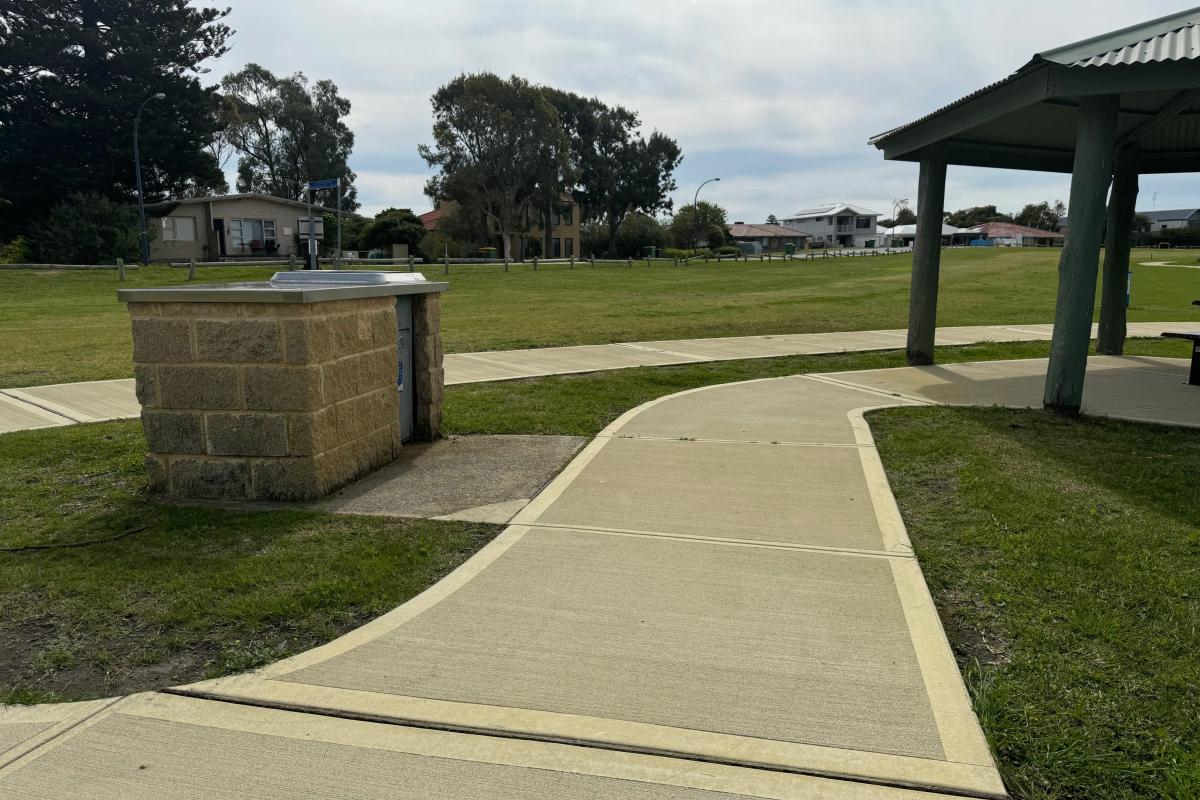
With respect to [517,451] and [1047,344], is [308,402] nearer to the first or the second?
[517,451]

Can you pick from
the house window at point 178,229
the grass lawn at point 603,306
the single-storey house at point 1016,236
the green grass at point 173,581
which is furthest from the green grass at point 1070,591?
the single-storey house at point 1016,236

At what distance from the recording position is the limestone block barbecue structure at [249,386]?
5.43 meters

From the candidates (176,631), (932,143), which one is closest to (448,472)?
(176,631)

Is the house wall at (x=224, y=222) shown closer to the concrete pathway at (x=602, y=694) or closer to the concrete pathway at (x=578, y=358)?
the concrete pathway at (x=578, y=358)

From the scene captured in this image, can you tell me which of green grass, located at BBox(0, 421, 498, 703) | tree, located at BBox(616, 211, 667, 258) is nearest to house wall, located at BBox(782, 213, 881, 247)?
tree, located at BBox(616, 211, 667, 258)

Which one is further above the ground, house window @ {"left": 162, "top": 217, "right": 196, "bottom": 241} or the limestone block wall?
house window @ {"left": 162, "top": 217, "right": 196, "bottom": 241}

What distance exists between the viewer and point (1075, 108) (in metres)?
9.85

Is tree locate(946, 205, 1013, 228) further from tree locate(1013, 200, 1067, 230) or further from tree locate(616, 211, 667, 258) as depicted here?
tree locate(616, 211, 667, 258)

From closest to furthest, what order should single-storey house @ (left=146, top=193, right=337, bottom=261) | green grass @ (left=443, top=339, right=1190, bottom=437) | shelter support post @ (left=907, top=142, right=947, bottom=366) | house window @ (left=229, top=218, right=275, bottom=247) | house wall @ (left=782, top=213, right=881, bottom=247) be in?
green grass @ (left=443, top=339, right=1190, bottom=437), shelter support post @ (left=907, top=142, right=947, bottom=366), single-storey house @ (left=146, top=193, right=337, bottom=261), house window @ (left=229, top=218, right=275, bottom=247), house wall @ (left=782, top=213, right=881, bottom=247)

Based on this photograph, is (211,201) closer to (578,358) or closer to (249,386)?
(578,358)

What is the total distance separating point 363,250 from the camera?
64.8 m

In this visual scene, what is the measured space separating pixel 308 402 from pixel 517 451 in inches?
78.0

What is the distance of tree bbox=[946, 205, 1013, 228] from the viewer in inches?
5842

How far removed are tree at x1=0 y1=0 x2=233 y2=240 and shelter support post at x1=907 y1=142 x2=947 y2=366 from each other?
44.9m
